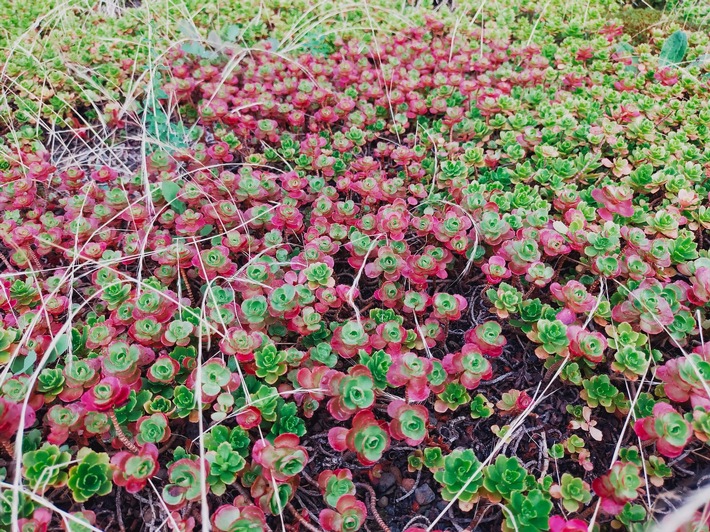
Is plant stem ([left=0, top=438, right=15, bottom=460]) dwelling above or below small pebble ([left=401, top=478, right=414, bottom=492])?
above

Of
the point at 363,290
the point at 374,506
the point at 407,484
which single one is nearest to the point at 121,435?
the point at 374,506

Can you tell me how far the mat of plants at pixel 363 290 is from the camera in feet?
4.91

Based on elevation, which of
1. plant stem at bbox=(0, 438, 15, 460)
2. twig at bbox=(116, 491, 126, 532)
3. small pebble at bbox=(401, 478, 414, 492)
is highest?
plant stem at bbox=(0, 438, 15, 460)

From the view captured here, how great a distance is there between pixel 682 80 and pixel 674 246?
1.42m

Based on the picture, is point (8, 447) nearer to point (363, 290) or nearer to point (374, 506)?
point (374, 506)

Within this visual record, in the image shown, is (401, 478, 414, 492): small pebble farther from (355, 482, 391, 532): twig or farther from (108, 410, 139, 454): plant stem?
(108, 410, 139, 454): plant stem

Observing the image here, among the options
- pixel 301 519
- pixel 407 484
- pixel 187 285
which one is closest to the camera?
pixel 301 519

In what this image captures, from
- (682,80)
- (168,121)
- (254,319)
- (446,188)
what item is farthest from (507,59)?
(254,319)

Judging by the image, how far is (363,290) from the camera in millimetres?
2152

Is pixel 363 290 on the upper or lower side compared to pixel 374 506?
upper

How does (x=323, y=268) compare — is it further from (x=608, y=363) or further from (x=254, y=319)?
(x=608, y=363)

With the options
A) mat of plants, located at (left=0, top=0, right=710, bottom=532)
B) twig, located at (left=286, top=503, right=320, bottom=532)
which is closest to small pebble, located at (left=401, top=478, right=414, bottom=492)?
mat of plants, located at (left=0, top=0, right=710, bottom=532)

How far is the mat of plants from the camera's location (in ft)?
4.91

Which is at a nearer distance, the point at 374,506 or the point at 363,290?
the point at 374,506
